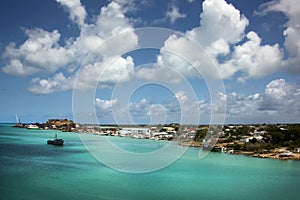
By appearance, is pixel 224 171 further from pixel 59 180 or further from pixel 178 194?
pixel 59 180

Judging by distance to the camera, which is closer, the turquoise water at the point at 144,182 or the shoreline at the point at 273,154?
the turquoise water at the point at 144,182

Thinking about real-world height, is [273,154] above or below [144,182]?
above

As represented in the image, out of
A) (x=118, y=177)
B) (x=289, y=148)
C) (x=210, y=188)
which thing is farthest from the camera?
(x=289, y=148)

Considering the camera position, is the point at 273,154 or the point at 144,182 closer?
the point at 144,182

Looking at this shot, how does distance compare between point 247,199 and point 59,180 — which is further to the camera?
point 59,180

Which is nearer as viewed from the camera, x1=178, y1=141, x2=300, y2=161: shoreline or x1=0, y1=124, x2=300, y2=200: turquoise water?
x1=0, y1=124, x2=300, y2=200: turquoise water

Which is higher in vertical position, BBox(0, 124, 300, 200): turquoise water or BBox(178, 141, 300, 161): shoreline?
BBox(178, 141, 300, 161): shoreline

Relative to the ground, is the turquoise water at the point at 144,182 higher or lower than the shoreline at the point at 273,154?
lower

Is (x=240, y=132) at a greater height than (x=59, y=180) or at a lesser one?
greater

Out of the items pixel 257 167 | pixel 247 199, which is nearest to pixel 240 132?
pixel 257 167

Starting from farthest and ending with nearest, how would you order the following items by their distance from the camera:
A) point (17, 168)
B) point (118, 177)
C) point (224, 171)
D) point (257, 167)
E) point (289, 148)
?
point (289, 148)
point (257, 167)
point (224, 171)
point (17, 168)
point (118, 177)
